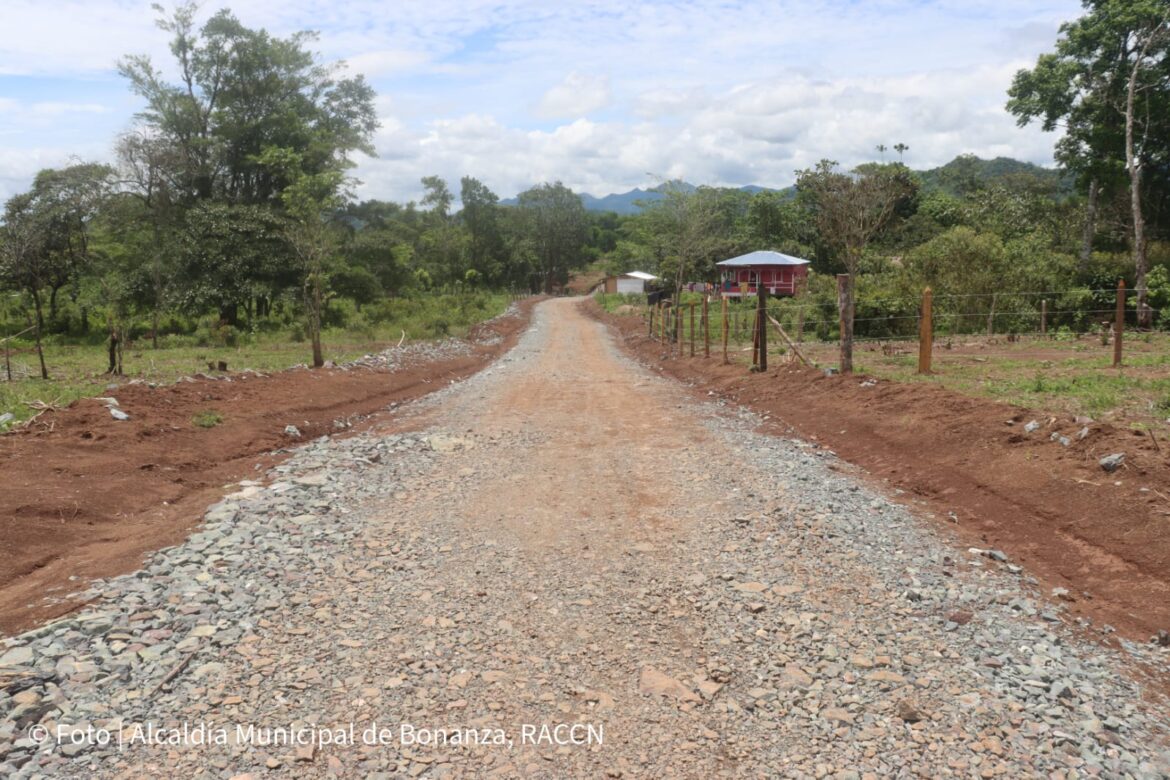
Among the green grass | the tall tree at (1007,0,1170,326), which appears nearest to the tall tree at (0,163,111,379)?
the green grass

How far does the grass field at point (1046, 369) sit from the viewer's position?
8.94 metres

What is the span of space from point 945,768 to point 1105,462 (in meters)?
4.13

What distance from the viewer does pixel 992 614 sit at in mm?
4664

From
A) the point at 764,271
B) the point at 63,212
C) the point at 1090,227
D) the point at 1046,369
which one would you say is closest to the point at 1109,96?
the point at 1090,227

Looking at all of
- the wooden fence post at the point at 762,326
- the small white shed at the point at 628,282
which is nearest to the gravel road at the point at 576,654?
the wooden fence post at the point at 762,326

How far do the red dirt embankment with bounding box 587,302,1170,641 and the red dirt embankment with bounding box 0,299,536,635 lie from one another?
22.0ft

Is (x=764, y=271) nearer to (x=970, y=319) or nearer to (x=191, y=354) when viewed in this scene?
(x=970, y=319)

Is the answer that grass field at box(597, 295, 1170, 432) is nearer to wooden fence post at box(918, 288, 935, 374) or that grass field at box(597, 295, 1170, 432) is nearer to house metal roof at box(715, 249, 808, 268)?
wooden fence post at box(918, 288, 935, 374)

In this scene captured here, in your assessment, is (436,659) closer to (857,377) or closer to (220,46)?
(857,377)

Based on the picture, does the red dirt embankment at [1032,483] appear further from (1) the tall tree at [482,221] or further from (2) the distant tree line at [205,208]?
(1) the tall tree at [482,221]

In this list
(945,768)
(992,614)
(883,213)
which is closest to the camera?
(945,768)

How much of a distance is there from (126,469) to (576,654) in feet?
19.4

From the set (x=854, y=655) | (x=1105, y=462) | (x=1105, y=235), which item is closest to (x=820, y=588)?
(x=854, y=655)

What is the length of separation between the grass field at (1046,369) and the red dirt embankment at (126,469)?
9474 mm
